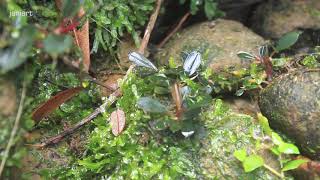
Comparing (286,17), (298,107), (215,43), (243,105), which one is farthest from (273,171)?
(286,17)

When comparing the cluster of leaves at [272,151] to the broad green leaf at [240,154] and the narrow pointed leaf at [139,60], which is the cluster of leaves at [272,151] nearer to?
the broad green leaf at [240,154]

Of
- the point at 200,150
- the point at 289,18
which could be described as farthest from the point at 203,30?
the point at 200,150

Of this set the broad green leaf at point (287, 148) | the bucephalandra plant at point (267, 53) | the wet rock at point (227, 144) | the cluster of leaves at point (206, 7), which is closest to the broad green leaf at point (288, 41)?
the bucephalandra plant at point (267, 53)

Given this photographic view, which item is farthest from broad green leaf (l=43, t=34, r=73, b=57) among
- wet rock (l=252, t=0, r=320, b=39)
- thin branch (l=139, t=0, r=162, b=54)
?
wet rock (l=252, t=0, r=320, b=39)

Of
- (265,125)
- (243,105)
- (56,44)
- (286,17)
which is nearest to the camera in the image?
(56,44)

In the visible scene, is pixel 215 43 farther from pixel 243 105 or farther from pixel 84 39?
pixel 84 39

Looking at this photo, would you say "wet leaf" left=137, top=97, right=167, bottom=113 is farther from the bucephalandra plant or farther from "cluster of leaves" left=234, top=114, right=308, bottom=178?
the bucephalandra plant
